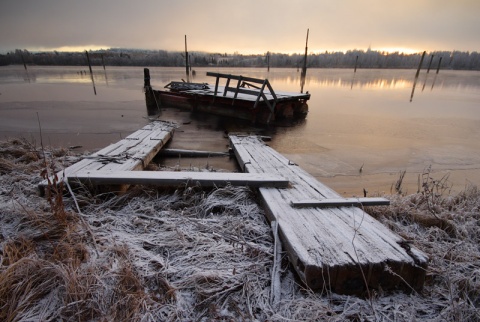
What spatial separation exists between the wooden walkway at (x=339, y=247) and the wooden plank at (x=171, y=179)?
31 cm

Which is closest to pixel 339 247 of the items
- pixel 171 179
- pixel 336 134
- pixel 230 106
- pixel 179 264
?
pixel 179 264

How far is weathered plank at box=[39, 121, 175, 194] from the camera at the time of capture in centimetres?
376

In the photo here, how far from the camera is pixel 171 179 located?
3.41 meters

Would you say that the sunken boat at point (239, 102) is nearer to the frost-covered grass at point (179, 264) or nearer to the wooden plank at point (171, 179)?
the wooden plank at point (171, 179)

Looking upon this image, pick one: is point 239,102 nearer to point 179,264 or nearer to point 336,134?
point 336,134

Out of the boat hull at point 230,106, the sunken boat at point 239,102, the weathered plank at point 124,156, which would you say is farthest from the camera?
the boat hull at point 230,106

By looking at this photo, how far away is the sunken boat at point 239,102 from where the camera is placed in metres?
10.7

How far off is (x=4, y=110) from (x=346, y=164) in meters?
15.2

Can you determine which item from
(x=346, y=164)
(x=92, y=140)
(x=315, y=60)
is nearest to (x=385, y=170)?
(x=346, y=164)

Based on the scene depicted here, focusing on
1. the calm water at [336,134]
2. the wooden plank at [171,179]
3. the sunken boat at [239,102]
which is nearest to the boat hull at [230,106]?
the sunken boat at [239,102]

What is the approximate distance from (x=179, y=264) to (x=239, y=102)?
9578 millimetres

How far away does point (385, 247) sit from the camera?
7.14 feet

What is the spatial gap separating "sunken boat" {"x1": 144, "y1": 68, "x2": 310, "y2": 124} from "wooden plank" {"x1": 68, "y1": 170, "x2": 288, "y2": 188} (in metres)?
7.00

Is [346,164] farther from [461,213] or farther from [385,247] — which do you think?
[385,247]
